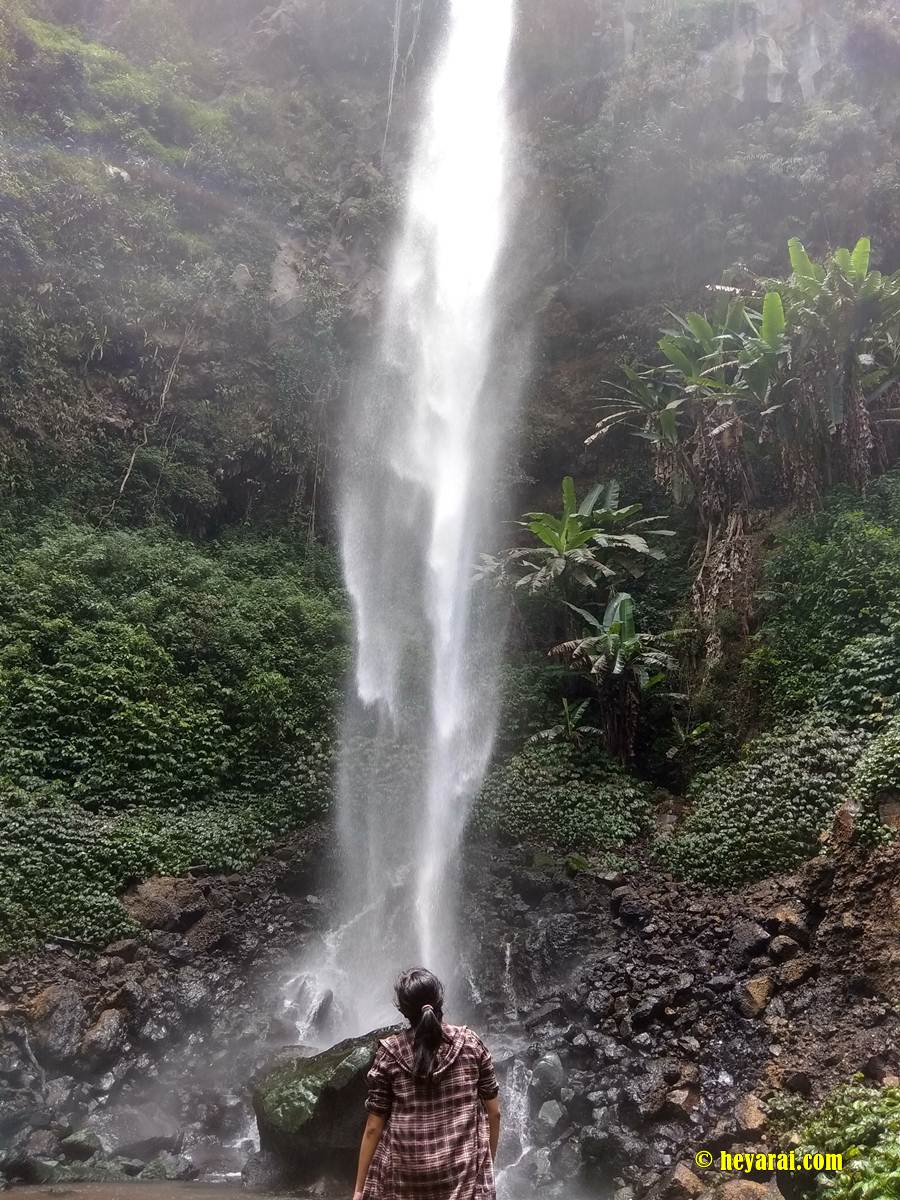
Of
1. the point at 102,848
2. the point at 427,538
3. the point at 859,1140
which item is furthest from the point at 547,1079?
the point at 427,538

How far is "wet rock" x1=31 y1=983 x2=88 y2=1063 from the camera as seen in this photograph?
7.02 m

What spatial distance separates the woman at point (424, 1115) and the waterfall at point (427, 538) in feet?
20.1

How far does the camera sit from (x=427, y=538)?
51.3 feet

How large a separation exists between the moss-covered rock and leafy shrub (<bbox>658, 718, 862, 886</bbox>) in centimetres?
423

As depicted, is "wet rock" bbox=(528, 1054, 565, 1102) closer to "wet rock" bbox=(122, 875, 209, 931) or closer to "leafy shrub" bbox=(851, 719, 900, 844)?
"leafy shrub" bbox=(851, 719, 900, 844)

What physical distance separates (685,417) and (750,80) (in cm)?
1047

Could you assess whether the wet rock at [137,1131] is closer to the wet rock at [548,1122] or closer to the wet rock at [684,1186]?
the wet rock at [548,1122]

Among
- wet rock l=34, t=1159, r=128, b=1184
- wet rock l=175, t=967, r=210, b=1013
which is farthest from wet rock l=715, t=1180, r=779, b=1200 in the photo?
wet rock l=175, t=967, r=210, b=1013

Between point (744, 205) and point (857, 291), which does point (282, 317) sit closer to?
point (744, 205)

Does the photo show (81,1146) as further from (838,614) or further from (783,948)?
(838,614)

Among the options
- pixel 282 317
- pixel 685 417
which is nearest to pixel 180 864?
pixel 685 417

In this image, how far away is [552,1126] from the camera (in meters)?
6.16

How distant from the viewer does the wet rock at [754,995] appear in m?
6.53

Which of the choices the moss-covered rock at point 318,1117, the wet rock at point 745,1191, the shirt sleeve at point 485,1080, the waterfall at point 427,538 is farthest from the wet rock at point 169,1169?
the shirt sleeve at point 485,1080
